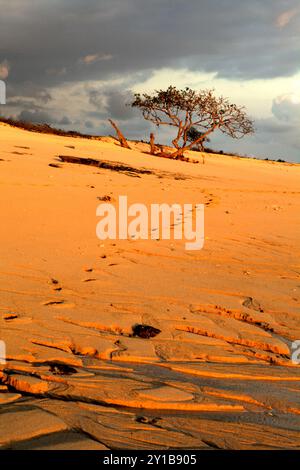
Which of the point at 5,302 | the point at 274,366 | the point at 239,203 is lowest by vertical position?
the point at 274,366

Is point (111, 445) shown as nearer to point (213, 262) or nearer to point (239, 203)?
point (213, 262)

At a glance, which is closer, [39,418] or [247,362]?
[39,418]

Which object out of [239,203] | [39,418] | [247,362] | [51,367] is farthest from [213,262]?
[239,203]

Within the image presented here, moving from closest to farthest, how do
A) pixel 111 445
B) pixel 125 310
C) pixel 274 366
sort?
pixel 111 445 < pixel 274 366 < pixel 125 310

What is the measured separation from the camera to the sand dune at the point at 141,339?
2094 mm

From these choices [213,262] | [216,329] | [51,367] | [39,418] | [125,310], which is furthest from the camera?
[213,262]

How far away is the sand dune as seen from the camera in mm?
2094

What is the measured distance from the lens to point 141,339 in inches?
131

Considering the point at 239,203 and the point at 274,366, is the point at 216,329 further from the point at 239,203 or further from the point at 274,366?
the point at 239,203

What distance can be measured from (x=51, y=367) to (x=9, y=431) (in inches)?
31.4
